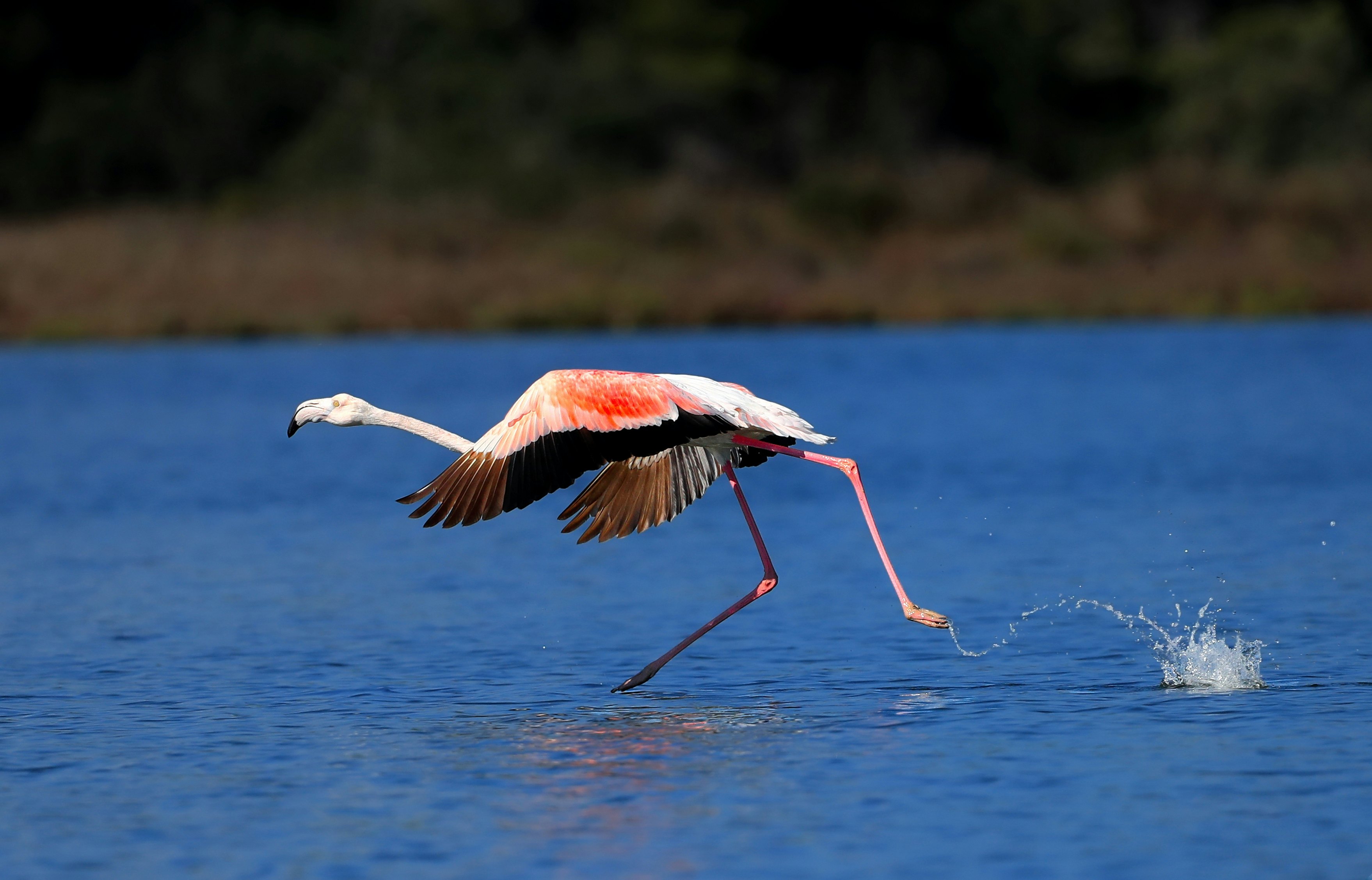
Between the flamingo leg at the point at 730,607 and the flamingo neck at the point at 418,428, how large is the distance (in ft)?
4.26

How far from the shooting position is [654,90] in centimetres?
4797

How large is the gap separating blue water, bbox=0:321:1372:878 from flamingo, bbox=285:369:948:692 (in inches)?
32.5

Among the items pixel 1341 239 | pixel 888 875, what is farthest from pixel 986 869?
pixel 1341 239

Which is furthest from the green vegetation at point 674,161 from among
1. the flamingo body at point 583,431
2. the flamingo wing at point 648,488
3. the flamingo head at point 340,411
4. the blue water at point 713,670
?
the flamingo body at point 583,431

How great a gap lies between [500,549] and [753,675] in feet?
17.8

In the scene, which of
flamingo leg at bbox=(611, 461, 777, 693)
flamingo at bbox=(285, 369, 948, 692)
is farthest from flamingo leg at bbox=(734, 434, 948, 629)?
flamingo leg at bbox=(611, 461, 777, 693)

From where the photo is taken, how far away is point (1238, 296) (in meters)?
35.4

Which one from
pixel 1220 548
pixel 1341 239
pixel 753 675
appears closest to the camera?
pixel 753 675

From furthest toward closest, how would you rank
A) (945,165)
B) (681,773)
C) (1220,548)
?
(945,165) < (1220,548) < (681,773)

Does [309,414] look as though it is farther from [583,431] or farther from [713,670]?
[713,670]

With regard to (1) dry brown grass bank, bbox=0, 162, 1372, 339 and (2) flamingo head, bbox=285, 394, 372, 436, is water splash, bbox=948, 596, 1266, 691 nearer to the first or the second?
(2) flamingo head, bbox=285, 394, 372, 436

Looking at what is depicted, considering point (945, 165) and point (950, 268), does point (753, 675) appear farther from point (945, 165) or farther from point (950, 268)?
point (945, 165)

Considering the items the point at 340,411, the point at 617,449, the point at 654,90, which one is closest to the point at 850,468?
the point at 617,449

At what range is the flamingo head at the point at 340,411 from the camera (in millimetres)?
9289
